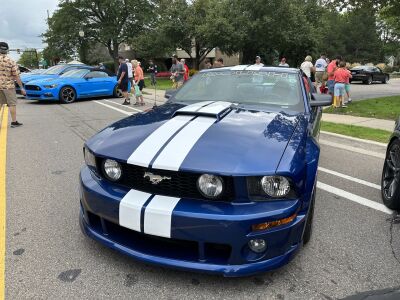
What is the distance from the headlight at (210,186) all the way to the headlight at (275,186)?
11.3 inches

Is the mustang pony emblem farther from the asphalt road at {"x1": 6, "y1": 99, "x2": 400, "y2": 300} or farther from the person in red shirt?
the person in red shirt

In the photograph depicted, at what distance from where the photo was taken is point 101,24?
4391cm

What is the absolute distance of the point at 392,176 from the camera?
4289 mm

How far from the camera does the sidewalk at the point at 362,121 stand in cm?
914

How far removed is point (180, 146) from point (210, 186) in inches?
Result: 16.0

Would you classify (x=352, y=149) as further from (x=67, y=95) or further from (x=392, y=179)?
(x=67, y=95)

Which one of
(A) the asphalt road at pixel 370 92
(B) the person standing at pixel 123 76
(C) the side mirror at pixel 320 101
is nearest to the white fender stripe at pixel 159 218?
(C) the side mirror at pixel 320 101

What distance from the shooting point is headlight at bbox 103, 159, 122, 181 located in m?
2.89

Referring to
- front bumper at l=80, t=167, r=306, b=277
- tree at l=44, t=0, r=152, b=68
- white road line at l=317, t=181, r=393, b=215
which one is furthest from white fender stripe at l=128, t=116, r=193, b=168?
tree at l=44, t=0, r=152, b=68

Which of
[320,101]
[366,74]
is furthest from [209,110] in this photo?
[366,74]

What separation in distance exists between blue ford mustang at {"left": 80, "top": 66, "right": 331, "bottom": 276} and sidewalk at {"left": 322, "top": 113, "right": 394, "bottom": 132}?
677cm

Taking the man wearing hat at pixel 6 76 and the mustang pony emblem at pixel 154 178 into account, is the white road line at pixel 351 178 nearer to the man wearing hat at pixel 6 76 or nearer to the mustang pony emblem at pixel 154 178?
the mustang pony emblem at pixel 154 178

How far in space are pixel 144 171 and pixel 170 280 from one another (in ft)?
2.64

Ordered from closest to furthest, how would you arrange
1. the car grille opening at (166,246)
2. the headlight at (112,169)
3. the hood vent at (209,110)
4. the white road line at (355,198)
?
the car grille opening at (166,246) → the headlight at (112,169) → the hood vent at (209,110) → the white road line at (355,198)
